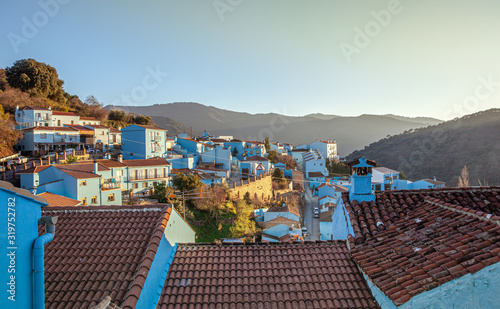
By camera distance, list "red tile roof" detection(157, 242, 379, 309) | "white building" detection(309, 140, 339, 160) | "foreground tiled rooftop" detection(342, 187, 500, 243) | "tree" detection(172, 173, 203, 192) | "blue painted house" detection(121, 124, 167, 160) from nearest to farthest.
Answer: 1. "red tile roof" detection(157, 242, 379, 309)
2. "foreground tiled rooftop" detection(342, 187, 500, 243)
3. "tree" detection(172, 173, 203, 192)
4. "blue painted house" detection(121, 124, 167, 160)
5. "white building" detection(309, 140, 339, 160)

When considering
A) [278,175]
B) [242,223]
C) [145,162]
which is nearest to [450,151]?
[278,175]

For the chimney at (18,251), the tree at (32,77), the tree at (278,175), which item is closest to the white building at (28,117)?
the tree at (32,77)

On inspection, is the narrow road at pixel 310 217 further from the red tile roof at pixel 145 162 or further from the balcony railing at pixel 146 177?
the red tile roof at pixel 145 162

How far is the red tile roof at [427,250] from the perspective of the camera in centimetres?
391

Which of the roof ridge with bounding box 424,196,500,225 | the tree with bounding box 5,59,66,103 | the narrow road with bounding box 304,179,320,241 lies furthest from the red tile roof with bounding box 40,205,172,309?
the tree with bounding box 5,59,66,103

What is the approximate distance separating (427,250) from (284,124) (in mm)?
130694

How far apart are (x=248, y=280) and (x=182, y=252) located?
171 centimetres

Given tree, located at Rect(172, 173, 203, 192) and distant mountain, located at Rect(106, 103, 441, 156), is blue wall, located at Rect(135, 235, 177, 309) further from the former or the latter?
distant mountain, located at Rect(106, 103, 441, 156)

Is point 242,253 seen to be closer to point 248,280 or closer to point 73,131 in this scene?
point 248,280

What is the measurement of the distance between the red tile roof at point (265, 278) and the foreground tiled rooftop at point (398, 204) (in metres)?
0.70

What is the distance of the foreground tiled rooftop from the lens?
20.6ft

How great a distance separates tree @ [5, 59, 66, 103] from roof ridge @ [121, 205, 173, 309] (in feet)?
175

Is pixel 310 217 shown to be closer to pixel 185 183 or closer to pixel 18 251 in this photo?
pixel 185 183

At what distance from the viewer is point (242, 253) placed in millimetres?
6117
